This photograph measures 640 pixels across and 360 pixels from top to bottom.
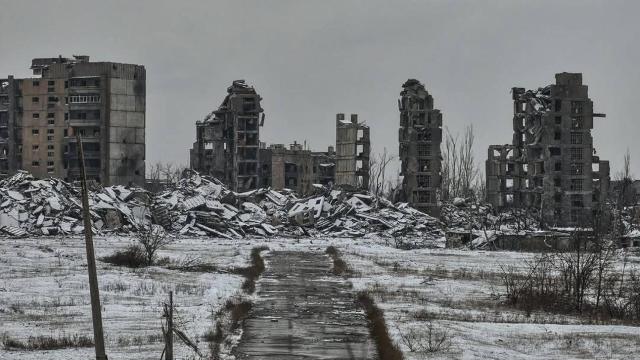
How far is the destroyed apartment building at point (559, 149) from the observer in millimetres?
103562

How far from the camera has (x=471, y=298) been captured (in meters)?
30.6

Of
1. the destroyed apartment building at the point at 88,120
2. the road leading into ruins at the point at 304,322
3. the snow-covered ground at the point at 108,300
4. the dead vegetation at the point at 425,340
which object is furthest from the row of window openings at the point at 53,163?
the dead vegetation at the point at 425,340

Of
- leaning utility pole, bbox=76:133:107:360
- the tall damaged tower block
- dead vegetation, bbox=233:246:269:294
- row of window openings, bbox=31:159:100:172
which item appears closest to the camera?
leaning utility pole, bbox=76:133:107:360

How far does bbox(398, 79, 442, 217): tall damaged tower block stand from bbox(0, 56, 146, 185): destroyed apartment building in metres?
27.9

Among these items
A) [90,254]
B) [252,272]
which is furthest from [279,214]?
[90,254]

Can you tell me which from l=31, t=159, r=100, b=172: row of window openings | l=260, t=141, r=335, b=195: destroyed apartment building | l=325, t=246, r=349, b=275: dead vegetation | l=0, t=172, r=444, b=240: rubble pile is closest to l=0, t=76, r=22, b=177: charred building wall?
l=31, t=159, r=100, b=172: row of window openings

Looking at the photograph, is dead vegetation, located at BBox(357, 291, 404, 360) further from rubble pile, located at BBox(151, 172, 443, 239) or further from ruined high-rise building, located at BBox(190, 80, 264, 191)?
ruined high-rise building, located at BBox(190, 80, 264, 191)

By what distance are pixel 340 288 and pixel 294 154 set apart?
110 m

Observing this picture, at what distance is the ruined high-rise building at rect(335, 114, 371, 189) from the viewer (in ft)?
358

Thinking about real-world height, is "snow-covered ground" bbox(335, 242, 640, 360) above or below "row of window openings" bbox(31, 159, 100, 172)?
below

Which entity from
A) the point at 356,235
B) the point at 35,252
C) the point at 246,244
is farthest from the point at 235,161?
the point at 35,252

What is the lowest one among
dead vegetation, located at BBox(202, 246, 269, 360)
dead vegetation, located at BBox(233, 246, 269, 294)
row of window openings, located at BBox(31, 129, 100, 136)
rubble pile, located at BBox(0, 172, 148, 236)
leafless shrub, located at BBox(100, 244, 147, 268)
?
dead vegetation, located at BBox(202, 246, 269, 360)

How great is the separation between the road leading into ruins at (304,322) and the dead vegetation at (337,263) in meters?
2.75

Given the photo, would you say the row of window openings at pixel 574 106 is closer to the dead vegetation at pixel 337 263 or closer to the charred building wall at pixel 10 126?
the dead vegetation at pixel 337 263
